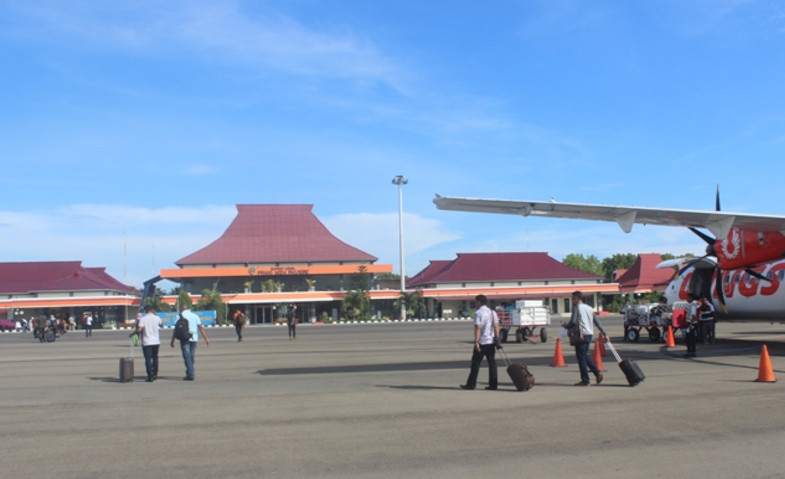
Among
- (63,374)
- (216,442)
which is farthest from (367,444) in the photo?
(63,374)

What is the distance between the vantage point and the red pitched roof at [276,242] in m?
75.6

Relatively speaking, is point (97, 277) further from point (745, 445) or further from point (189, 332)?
point (745, 445)

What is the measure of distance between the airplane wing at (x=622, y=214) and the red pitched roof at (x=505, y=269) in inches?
2202

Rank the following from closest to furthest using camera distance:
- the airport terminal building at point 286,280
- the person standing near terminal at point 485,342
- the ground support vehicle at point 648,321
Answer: the person standing near terminal at point 485,342, the ground support vehicle at point 648,321, the airport terminal building at point 286,280

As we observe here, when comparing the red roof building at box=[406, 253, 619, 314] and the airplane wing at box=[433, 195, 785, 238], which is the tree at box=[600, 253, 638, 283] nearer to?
the red roof building at box=[406, 253, 619, 314]

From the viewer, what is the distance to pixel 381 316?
239ft

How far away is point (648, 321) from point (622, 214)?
9.32 m

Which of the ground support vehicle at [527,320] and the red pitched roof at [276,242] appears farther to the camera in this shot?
the red pitched roof at [276,242]

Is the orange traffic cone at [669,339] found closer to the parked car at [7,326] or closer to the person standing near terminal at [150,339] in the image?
the person standing near terminal at [150,339]

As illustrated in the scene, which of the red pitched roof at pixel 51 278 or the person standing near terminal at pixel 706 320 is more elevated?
the red pitched roof at pixel 51 278

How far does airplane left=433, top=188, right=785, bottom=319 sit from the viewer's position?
16203mm

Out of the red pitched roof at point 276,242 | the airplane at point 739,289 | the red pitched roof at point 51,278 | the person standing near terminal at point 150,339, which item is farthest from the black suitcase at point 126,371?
the red pitched roof at point 276,242

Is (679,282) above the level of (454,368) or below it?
above

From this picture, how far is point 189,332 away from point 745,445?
10.8 meters
